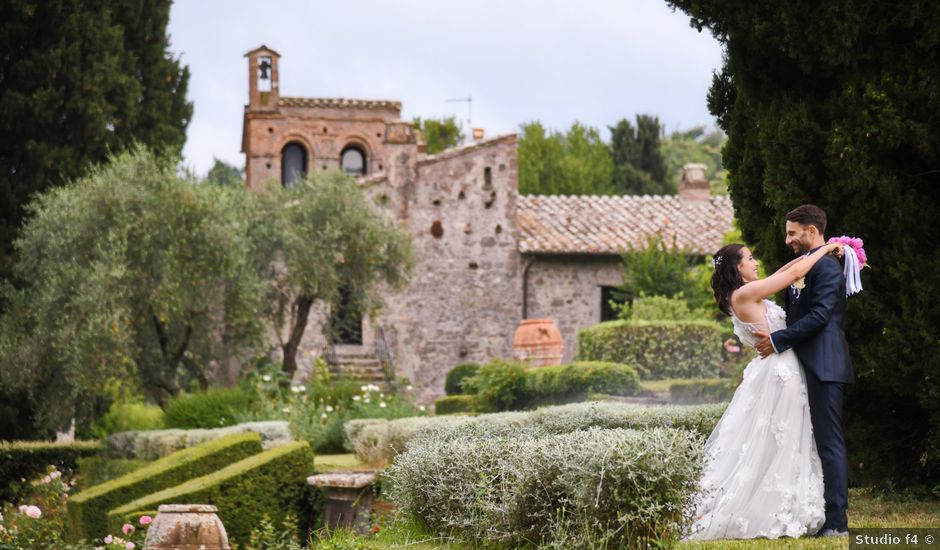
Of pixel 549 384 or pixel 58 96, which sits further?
pixel 58 96

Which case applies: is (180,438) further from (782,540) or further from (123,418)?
(782,540)

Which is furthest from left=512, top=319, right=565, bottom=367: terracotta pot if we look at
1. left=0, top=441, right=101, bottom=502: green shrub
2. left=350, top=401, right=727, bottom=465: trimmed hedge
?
left=350, top=401, right=727, bottom=465: trimmed hedge

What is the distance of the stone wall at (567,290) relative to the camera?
96.4ft

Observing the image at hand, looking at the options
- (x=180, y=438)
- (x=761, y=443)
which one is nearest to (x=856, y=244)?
(x=761, y=443)

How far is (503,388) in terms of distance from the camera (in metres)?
19.8

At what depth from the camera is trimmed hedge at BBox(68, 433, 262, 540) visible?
44.4 ft

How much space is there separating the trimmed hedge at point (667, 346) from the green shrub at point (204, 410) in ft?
24.0

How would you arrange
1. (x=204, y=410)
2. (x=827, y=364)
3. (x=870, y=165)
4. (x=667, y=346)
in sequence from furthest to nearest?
(x=667, y=346)
(x=204, y=410)
(x=870, y=165)
(x=827, y=364)

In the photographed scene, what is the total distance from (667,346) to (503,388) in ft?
16.8

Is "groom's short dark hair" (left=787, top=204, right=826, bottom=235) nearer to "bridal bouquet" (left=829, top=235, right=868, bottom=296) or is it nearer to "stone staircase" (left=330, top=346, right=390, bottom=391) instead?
"bridal bouquet" (left=829, top=235, right=868, bottom=296)

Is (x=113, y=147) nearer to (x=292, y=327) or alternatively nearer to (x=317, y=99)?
(x=292, y=327)

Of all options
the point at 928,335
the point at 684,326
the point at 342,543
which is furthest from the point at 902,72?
the point at 684,326

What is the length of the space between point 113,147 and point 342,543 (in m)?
17.7

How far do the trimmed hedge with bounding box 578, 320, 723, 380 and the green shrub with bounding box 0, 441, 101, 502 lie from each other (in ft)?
30.9
